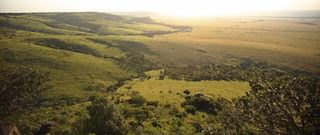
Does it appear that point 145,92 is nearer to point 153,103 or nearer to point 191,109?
point 153,103

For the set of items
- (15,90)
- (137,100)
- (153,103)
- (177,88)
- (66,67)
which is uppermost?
(15,90)

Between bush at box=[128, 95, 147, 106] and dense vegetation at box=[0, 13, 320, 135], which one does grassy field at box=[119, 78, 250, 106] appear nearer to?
dense vegetation at box=[0, 13, 320, 135]

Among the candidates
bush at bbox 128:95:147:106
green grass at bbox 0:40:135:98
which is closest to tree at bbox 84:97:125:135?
bush at bbox 128:95:147:106

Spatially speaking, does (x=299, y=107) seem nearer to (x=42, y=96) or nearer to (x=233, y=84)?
(x=42, y=96)

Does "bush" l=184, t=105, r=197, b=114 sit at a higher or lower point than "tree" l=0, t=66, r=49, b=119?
lower

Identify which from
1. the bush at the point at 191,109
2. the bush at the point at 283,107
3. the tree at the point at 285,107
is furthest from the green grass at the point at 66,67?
the tree at the point at 285,107

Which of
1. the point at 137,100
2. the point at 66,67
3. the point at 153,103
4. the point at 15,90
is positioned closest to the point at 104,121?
the point at 15,90
